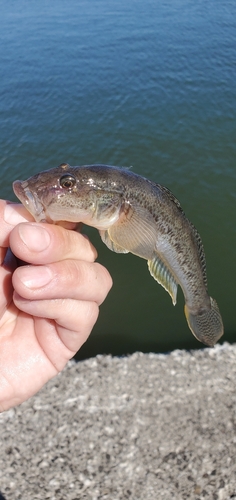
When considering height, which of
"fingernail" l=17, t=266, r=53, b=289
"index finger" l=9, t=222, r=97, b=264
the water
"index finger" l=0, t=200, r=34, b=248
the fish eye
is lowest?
the water

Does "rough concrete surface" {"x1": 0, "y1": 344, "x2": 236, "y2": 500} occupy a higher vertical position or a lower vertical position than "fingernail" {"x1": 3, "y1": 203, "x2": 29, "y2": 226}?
lower

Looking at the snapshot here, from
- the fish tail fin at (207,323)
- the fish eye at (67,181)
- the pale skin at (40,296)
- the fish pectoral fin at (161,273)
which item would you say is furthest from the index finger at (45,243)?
the fish tail fin at (207,323)

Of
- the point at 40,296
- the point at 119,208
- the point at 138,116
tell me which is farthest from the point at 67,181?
the point at 138,116

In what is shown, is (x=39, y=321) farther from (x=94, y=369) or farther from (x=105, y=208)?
(x=94, y=369)

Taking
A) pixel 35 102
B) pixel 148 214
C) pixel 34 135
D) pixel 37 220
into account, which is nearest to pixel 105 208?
pixel 148 214

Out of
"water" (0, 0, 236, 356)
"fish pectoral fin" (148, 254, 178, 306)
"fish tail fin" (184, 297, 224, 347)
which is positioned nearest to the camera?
"fish pectoral fin" (148, 254, 178, 306)

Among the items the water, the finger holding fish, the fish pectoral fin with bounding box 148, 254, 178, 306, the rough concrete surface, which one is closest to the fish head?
the finger holding fish

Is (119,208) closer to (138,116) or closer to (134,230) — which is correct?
(134,230)

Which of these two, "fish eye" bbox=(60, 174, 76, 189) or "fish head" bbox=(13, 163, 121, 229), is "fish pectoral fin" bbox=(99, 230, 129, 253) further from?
"fish eye" bbox=(60, 174, 76, 189)
